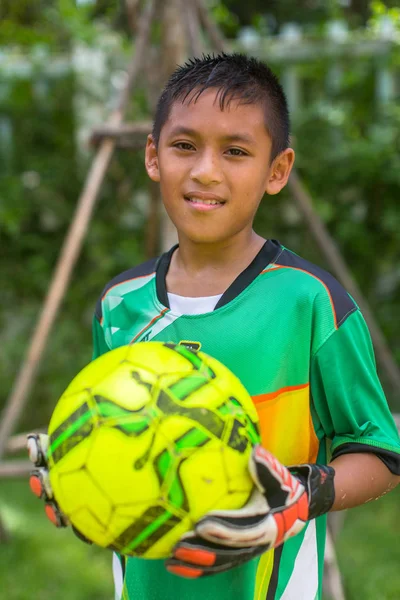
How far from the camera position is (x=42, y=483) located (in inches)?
50.4

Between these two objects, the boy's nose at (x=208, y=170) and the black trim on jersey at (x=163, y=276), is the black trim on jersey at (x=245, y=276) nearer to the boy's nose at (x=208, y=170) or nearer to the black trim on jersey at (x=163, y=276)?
the black trim on jersey at (x=163, y=276)

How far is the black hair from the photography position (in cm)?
144

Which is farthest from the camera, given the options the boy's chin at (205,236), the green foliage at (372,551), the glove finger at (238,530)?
the green foliage at (372,551)

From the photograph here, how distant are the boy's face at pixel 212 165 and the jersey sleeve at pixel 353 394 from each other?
1.10 feet

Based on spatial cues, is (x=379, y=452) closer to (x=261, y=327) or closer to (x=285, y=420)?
(x=285, y=420)

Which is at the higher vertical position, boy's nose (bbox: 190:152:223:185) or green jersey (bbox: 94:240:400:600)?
boy's nose (bbox: 190:152:223:185)

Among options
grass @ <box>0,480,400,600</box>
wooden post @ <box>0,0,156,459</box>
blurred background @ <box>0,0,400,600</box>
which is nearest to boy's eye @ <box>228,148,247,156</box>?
wooden post @ <box>0,0,156,459</box>

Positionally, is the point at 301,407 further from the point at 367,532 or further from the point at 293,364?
the point at 367,532

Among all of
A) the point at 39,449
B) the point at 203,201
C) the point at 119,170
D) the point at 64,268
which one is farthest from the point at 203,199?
the point at 119,170

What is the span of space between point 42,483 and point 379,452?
0.65m

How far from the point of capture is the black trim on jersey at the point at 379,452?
1.34 meters

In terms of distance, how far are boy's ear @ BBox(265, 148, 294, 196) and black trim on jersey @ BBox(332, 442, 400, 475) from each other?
0.59 meters

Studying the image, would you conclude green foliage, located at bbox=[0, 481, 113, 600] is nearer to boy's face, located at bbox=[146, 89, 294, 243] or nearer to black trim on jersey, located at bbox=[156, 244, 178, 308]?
black trim on jersey, located at bbox=[156, 244, 178, 308]

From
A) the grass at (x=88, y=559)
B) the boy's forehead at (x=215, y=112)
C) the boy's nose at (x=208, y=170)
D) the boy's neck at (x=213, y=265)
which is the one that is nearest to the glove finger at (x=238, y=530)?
the boy's neck at (x=213, y=265)
